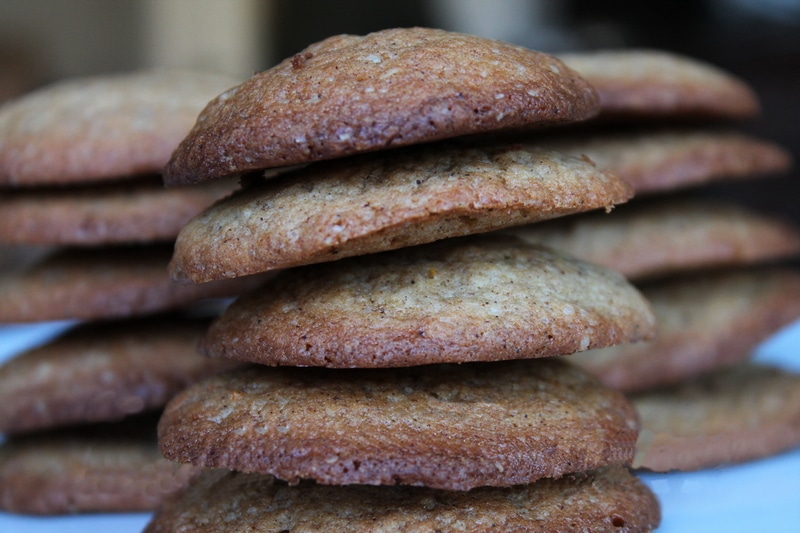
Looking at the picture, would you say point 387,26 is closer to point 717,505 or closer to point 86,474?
point 86,474

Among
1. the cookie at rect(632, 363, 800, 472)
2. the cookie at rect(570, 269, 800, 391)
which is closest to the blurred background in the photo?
the cookie at rect(570, 269, 800, 391)

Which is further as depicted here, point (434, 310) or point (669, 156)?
point (669, 156)

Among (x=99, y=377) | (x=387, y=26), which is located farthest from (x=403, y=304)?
(x=387, y=26)

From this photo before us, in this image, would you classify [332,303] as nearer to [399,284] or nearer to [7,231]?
[399,284]

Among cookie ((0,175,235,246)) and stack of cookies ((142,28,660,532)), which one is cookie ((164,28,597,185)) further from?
cookie ((0,175,235,246))

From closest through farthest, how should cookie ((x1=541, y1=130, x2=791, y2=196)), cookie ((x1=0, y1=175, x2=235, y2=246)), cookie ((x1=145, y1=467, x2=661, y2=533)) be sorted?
cookie ((x1=145, y1=467, x2=661, y2=533))
cookie ((x1=0, y1=175, x2=235, y2=246))
cookie ((x1=541, y1=130, x2=791, y2=196))

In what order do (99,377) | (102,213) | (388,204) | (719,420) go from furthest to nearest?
(719,420) → (99,377) → (102,213) → (388,204)
